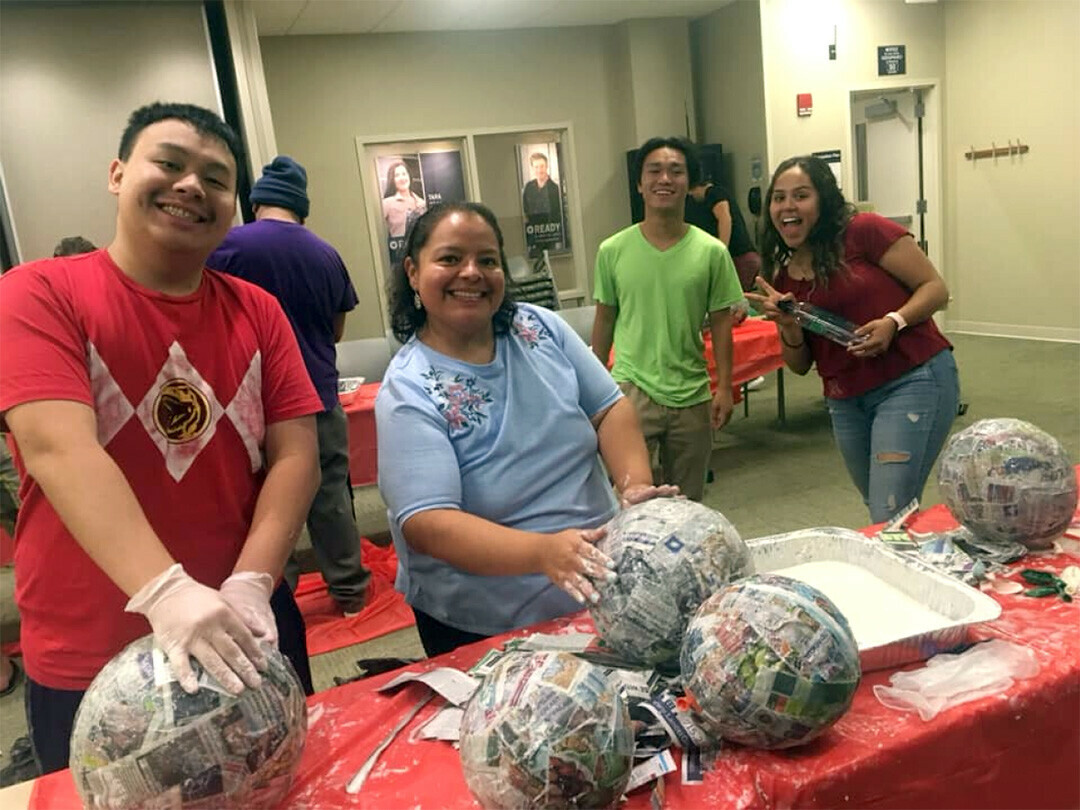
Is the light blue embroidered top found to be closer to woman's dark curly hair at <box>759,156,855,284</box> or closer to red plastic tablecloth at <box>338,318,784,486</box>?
woman's dark curly hair at <box>759,156,855,284</box>

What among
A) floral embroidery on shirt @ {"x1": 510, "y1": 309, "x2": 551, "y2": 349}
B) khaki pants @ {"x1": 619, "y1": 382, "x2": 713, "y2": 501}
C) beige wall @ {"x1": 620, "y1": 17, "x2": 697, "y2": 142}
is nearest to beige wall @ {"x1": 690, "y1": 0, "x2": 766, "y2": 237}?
beige wall @ {"x1": 620, "y1": 17, "x2": 697, "y2": 142}

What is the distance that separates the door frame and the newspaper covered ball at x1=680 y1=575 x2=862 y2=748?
22.5 ft

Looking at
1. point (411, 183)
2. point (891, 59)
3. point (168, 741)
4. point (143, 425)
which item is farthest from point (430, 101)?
point (168, 741)

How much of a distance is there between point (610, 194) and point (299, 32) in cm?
291

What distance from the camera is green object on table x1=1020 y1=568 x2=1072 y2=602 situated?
1327mm

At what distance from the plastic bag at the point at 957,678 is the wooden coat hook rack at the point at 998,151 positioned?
6.84m

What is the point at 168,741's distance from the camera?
0.87 m

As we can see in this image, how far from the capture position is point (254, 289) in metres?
1.40

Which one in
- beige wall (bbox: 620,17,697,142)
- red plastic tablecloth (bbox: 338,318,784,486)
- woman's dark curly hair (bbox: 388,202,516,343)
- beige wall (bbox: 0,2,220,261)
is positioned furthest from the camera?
beige wall (bbox: 620,17,697,142)

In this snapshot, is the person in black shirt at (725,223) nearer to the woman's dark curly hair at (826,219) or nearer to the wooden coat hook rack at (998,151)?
the wooden coat hook rack at (998,151)

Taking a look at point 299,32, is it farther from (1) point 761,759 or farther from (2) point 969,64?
(1) point 761,759

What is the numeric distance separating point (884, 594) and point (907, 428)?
87 cm

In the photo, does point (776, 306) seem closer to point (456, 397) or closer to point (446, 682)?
point (456, 397)

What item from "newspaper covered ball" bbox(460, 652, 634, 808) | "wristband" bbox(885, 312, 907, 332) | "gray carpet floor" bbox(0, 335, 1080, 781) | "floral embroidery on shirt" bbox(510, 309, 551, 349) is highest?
"floral embroidery on shirt" bbox(510, 309, 551, 349)
